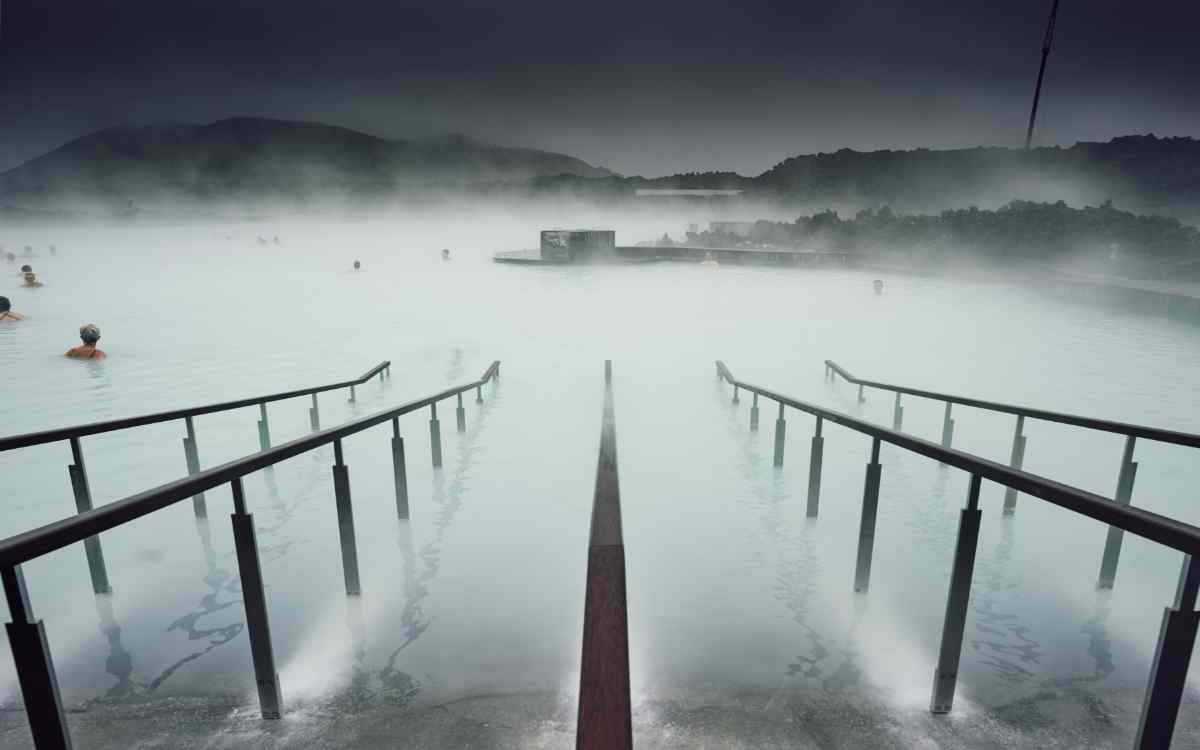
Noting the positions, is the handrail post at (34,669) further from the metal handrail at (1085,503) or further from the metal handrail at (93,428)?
the metal handrail at (1085,503)

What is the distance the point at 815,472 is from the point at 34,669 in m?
4.15

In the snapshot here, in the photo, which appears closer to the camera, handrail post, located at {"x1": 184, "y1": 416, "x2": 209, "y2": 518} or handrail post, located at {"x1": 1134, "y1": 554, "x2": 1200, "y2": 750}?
handrail post, located at {"x1": 1134, "y1": 554, "x2": 1200, "y2": 750}

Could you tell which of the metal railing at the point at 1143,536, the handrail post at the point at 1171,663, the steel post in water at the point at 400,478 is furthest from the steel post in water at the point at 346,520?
the handrail post at the point at 1171,663

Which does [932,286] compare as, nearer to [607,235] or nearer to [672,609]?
[607,235]

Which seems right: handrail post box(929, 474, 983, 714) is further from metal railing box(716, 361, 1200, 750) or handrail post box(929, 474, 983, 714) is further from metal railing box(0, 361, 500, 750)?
metal railing box(0, 361, 500, 750)

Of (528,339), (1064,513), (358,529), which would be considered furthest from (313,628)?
(528,339)

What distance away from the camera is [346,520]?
302 cm

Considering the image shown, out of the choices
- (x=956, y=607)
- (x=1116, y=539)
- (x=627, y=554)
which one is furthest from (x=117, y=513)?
(x=1116, y=539)

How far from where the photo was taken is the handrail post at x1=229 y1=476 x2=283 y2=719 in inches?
78.8

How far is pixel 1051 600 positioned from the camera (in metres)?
3.26

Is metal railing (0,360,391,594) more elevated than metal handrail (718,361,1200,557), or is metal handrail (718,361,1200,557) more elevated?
metal handrail (718,361,1200,557)

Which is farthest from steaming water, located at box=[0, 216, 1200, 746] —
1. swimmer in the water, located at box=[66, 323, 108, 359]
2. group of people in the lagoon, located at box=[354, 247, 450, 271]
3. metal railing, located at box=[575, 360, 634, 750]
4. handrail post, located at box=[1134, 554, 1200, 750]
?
group of people in the lagoon, located at box=[354, 247, 450, 271]

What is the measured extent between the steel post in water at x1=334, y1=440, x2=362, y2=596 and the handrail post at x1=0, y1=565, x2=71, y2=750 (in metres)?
1.38

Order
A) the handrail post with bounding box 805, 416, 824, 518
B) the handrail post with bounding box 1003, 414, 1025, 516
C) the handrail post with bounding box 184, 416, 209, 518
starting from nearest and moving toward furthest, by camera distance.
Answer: the handrail post with bounding box 805, 416, 824, 518 < the handrail post with bounding box 184, 416, 209, 518 < the handrail post with bounding box 1003, 414, 1025, 516
